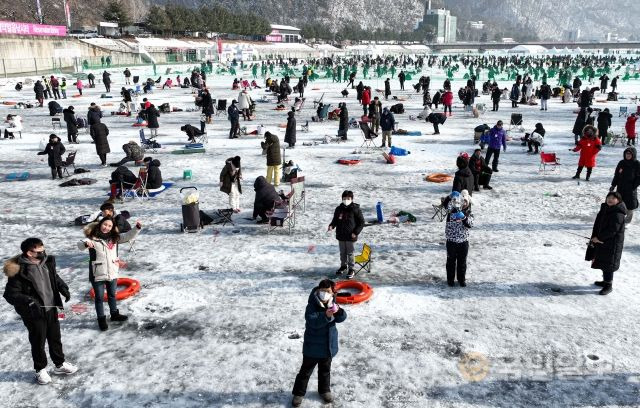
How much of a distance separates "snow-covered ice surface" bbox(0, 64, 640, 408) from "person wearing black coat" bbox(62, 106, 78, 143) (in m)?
6.40

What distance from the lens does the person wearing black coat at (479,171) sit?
513 inches

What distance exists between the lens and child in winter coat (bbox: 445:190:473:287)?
7.77m

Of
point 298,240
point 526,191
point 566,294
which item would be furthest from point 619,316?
point 526,191

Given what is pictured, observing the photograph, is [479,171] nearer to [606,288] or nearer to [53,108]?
[606,288]

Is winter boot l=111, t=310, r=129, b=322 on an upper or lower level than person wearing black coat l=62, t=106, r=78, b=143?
lower

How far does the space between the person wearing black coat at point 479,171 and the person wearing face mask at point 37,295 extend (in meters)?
10.3

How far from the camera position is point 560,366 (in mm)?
6176

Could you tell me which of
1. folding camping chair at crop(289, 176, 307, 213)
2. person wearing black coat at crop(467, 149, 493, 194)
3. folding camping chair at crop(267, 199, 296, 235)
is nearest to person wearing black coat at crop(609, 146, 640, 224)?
person wearing black coat at crop(467, 149, 493, 194)

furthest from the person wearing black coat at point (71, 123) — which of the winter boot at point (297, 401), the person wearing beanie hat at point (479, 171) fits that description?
the winter boot at point (297, 401)

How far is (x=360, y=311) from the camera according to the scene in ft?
24.9

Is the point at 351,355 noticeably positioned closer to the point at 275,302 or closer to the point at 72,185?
the point at 275,302

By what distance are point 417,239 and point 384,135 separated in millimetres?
9969

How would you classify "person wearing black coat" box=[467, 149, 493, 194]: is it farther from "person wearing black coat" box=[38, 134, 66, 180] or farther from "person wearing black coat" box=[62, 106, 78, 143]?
"person wearing black coat" box=[62, 106, 78, 143]

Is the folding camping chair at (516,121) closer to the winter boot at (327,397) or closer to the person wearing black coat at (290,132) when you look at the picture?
the person wearing black coat at (290,132)
